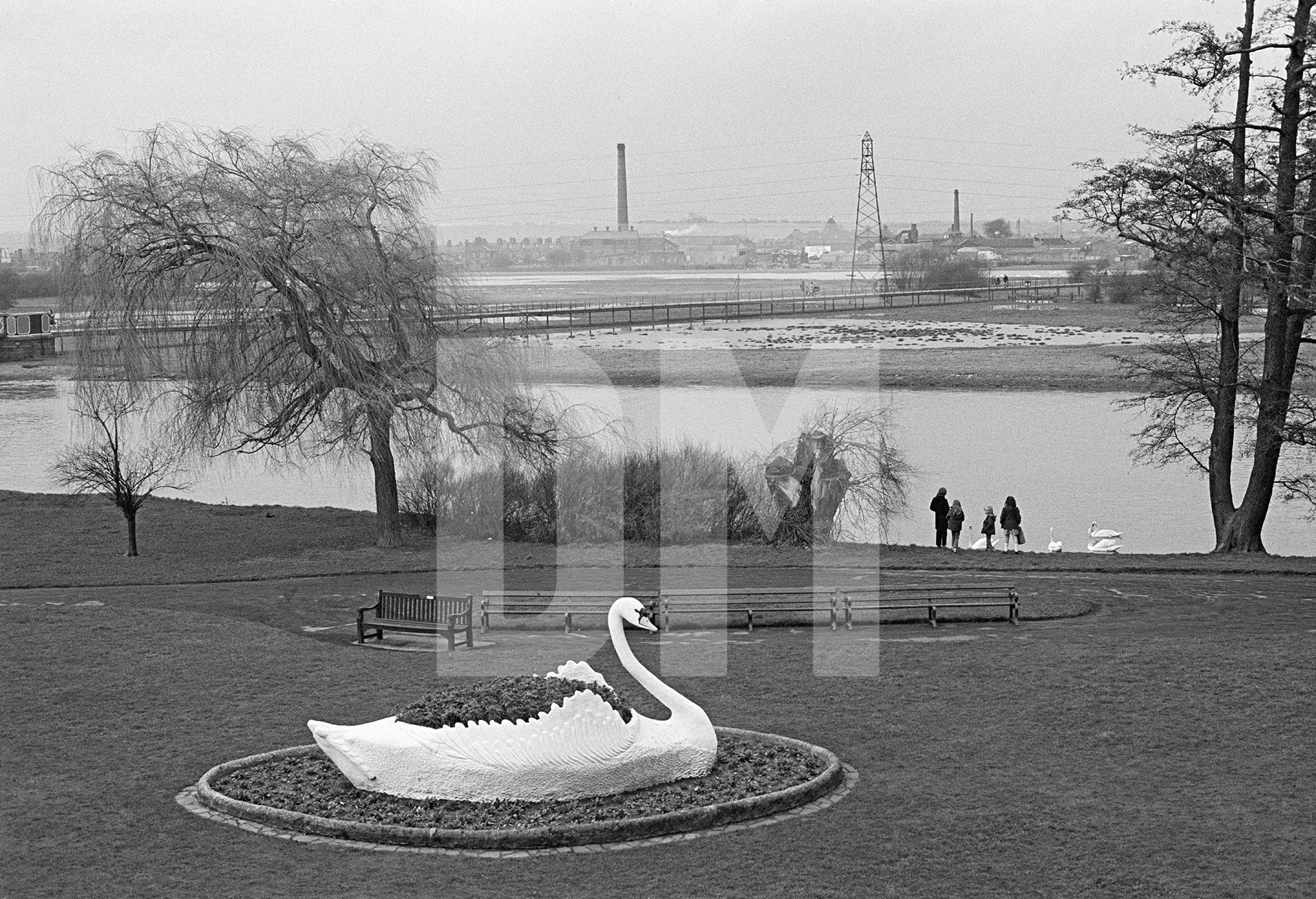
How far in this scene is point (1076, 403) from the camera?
200 feet

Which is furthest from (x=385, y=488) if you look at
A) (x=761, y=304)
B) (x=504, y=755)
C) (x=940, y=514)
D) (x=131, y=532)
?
(x=761, y=304)

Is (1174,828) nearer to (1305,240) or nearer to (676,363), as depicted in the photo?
(1305,240)

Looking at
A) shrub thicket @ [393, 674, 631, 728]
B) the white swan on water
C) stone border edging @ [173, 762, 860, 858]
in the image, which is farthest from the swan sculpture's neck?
the white swan on water

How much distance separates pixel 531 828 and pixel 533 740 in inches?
31.3

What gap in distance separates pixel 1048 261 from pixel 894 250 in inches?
1353

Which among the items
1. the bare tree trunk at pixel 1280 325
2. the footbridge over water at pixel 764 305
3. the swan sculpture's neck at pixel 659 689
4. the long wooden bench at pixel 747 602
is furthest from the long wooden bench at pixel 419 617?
the footbridge over water at pixel 764 305

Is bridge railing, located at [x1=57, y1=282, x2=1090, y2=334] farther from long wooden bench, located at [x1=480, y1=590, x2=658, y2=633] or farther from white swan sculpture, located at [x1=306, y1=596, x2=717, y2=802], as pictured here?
white swan sculpture, located at [x1=306, y1=596, x2=717, y2=802]

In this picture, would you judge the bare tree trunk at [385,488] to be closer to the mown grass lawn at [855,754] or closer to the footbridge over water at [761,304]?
the mown grass lawn at [855,754]

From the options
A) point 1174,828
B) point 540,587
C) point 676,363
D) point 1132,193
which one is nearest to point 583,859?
point 1174,828

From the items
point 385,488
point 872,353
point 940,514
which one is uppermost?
point 872,353

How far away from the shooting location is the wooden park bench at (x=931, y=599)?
73.2 feet

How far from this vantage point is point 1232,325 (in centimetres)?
3191

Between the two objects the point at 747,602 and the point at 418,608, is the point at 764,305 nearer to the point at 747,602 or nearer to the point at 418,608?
the point at 747,602

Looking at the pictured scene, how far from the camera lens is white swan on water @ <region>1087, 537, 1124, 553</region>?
106 feet
